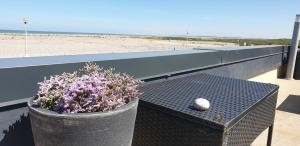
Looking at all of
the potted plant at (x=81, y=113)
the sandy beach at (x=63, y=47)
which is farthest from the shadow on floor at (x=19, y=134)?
the sandy beach at (x=63, y=47)

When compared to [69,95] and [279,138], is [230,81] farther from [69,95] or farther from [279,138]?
[69,95]

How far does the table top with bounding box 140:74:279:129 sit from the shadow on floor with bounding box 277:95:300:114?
3.15 m

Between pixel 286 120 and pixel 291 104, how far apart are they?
1.53 m

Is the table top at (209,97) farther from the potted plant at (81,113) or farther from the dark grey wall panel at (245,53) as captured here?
the dark grey wall panel at (245,53)

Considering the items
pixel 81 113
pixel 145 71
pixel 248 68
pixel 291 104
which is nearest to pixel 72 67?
pixel 81 113

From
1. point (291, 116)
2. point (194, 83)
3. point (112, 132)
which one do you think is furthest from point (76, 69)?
point (291, 116)

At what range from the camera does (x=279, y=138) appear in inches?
162

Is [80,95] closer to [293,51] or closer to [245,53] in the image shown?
[245,53]

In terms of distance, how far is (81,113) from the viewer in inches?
60.5

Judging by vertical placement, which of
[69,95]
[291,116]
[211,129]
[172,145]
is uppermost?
[69,95]

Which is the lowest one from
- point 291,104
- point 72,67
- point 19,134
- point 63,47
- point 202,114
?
point 63,47

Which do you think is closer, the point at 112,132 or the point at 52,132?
the point at 52,132

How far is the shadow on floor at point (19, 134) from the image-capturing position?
6.09 feet

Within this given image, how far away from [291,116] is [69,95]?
488 cm
